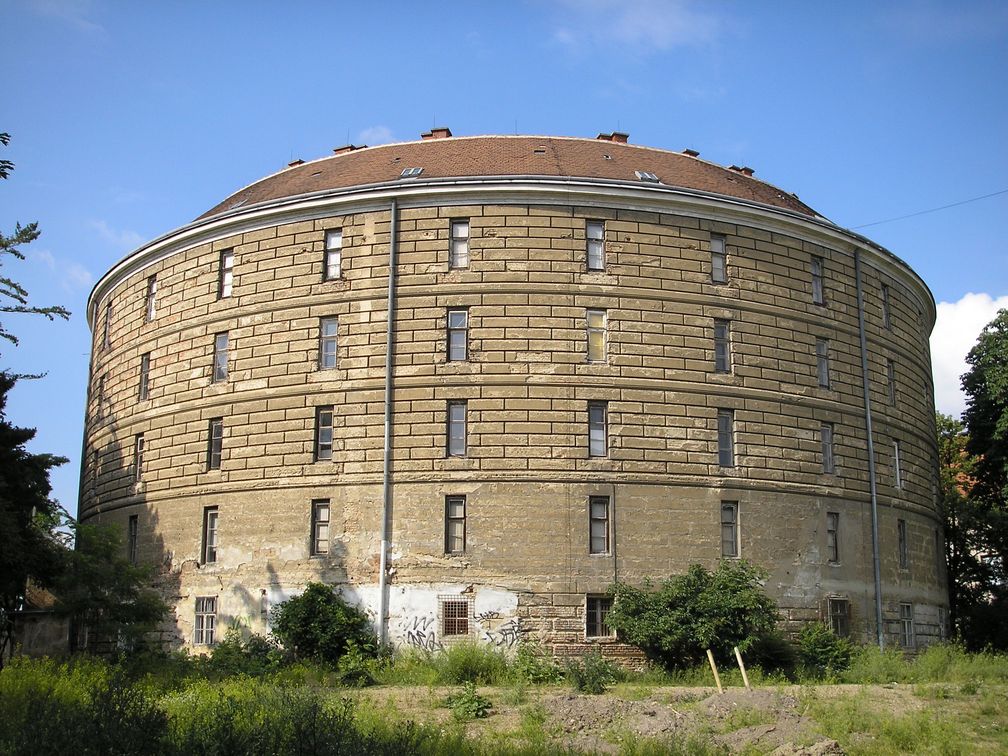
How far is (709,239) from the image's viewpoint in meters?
37.7

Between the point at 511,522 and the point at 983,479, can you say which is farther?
the point at 983,479

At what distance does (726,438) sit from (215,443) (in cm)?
1610

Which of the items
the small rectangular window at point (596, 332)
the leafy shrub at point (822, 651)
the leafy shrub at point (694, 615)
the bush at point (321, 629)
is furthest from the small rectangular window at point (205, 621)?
the leafy shrub at point (822, 651)

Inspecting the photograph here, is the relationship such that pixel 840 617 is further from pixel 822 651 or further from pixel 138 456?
pixel 138 456

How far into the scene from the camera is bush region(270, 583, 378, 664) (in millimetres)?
32938

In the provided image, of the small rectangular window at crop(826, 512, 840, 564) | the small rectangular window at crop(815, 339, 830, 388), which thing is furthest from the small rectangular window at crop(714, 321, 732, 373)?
A: the small rectangular window at crop(826, 512, 840, 564)

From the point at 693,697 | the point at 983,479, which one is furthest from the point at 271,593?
the point at 983,479

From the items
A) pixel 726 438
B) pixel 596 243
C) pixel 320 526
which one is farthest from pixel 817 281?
pixel 320 526

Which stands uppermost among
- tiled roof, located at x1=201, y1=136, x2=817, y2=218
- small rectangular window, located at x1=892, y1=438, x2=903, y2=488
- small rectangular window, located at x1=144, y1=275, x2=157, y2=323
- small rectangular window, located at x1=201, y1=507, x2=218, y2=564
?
tiled roof, located at x1=201, y1=136, x2=817, y2=218

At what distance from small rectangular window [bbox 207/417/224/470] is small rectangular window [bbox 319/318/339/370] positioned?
4039 mm

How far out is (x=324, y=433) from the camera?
A: 36.3 metres

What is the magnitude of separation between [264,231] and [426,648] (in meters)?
14.6

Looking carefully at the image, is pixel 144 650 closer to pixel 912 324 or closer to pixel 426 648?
pixel 426 648

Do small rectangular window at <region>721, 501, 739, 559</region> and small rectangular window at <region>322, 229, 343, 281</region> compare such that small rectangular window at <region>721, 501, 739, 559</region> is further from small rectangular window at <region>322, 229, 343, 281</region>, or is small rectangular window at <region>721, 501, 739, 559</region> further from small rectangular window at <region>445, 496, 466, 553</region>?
small rectangular window at <region>322, 229, 343, 281</region>
